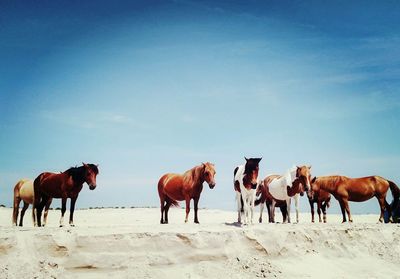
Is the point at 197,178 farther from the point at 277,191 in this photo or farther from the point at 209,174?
the point at 277,191

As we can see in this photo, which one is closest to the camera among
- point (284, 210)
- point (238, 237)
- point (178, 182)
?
point (238, 237)

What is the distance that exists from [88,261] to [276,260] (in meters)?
5.22

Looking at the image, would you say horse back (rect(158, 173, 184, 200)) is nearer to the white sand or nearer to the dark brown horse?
the dark brown horse

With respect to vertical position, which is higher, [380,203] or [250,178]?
[250,178]

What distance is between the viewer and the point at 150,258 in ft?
29.1

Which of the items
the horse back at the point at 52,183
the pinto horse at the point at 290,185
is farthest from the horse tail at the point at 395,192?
the horse back at the point at 52,183

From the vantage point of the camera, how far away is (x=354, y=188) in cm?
1564

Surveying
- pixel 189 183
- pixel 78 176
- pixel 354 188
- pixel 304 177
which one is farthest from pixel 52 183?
pixel 354 188

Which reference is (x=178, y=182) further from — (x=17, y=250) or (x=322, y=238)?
(x=17, y=250)

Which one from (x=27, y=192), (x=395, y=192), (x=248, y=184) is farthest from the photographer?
(x=395, y=192)

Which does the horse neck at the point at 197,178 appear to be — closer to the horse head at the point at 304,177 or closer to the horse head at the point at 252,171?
the horse head at the point at 252,171

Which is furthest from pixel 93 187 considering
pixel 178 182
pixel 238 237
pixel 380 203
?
pixel 380 203

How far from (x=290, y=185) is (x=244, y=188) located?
294cm

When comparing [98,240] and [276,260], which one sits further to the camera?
[276,260]
